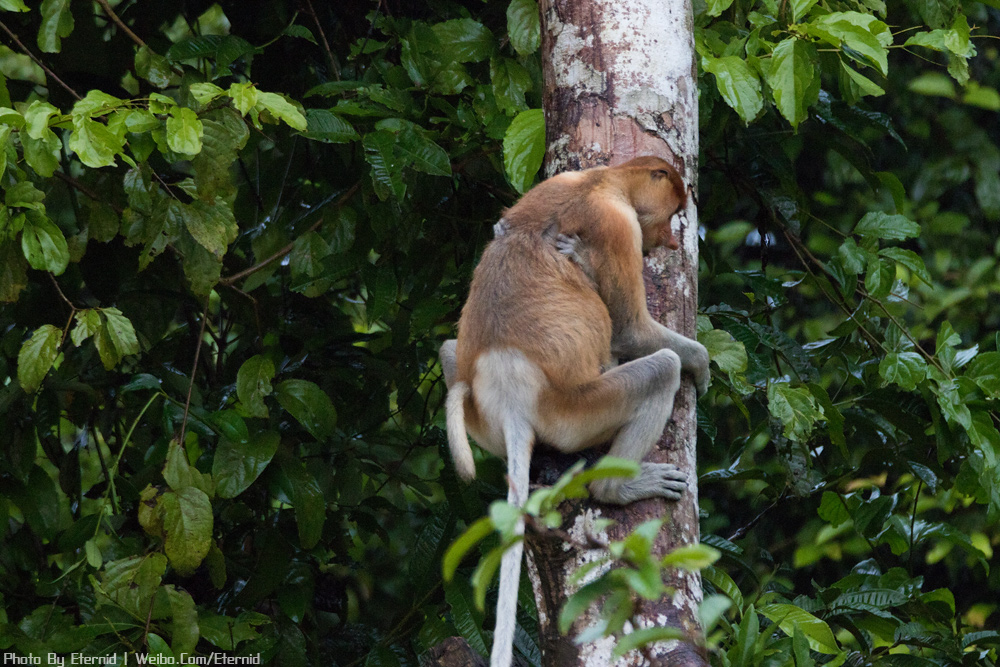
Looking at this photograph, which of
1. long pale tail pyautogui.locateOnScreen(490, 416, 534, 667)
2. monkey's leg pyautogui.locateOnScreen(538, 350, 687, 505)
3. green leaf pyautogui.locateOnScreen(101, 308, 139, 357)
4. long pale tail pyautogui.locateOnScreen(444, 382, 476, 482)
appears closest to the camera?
long pale tail pyautogui.locateOnScreen(490, 416, 534, 667)

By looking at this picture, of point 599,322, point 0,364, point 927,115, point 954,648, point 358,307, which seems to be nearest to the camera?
point 599,322

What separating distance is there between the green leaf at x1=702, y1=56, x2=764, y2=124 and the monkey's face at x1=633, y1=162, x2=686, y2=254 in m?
0.25

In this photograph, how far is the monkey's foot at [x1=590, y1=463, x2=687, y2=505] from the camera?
7.27 feet

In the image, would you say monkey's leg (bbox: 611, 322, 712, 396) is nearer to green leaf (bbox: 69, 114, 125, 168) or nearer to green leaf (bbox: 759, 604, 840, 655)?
green leaf (bbox: 759, 604, 840, 655)

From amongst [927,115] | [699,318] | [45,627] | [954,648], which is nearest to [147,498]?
[45,627]

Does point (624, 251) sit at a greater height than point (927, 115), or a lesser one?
greater

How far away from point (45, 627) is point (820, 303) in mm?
4437

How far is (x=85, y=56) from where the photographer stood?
373 cm

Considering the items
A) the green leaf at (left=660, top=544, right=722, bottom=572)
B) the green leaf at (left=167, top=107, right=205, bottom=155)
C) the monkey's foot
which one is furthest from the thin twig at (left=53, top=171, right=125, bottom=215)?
the green leaf at (left=660, top=544, right=722, bottom=572)

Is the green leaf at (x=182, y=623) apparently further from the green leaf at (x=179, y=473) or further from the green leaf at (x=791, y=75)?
the green leaf at (x=791, y=75)

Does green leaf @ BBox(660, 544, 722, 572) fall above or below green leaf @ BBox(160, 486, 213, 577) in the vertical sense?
above

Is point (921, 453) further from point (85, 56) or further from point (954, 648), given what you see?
point (85, 56)

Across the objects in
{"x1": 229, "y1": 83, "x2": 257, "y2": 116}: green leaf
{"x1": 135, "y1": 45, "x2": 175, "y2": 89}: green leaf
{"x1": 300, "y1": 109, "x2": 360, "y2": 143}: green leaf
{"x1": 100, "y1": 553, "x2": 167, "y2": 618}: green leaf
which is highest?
{"x1": 229, "y1": 83, "x2": 257, "y2": 116}: green leaf

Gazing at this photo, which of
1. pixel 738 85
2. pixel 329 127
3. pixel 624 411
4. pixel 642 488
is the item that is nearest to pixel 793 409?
pixel 624 411
